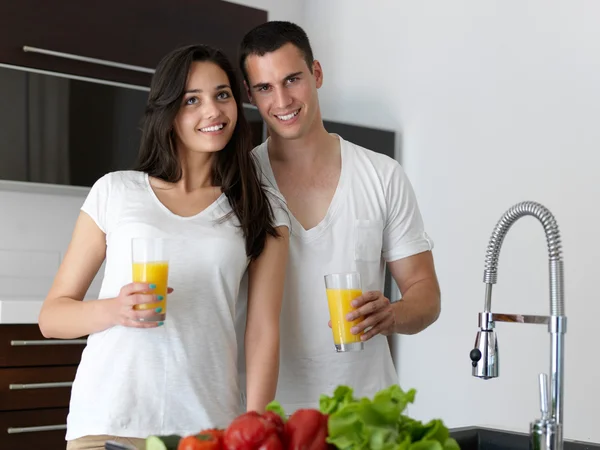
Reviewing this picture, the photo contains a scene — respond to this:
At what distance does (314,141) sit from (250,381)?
2.19 ft

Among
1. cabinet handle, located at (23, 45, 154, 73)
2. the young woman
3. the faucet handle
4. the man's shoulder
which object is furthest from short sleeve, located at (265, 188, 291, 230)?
cabinet handle, located at (23, 45, 154, 73)

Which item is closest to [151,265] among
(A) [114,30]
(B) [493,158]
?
(A) [114,30]

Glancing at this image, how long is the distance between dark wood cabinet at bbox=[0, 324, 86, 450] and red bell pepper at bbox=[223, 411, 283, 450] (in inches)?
87.3

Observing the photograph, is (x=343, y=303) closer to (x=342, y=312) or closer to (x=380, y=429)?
(x=342, y=312)

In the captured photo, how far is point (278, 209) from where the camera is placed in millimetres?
1969

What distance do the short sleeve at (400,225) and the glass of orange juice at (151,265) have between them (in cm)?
73

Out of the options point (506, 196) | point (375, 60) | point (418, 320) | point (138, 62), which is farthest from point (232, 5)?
point (418, 320)

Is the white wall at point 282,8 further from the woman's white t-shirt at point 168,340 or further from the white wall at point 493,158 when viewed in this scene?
the woman's white t-shirt at point 168,340

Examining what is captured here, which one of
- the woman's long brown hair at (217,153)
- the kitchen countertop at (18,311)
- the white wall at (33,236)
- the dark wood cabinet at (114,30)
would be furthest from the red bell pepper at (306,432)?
the white wall at (33,236)

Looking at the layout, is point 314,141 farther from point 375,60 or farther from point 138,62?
point 375,60

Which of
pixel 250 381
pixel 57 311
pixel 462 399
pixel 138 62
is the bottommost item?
pixel 462 399

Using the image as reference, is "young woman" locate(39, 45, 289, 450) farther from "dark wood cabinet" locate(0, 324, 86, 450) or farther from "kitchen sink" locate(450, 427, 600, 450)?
"dark wood cabinet" locate(0, 324, 86, 450)

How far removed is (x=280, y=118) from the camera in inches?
82.6

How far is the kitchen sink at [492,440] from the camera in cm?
149
